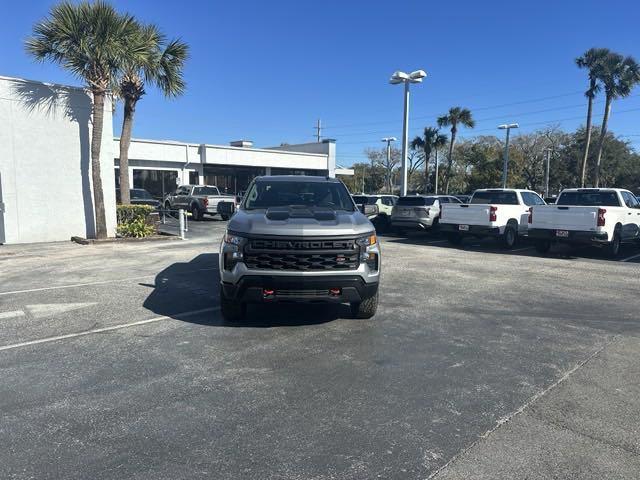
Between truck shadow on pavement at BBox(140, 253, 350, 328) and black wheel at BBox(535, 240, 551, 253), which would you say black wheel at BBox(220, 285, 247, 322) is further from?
black wheel at BBox(535, 240, 551, 253)

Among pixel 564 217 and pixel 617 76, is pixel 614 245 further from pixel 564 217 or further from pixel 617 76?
pixel 617 76

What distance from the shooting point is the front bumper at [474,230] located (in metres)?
14.5

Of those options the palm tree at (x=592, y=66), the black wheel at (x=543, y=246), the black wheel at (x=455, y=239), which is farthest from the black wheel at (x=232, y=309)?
the palm tree at (x=592, y=66)

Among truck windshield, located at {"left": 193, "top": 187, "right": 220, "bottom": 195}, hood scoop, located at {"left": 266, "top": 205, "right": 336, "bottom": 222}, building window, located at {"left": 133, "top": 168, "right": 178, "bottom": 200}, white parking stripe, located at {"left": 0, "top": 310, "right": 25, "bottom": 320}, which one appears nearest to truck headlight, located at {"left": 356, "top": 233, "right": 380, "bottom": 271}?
hood scoop, located at {"left": 266, "top": 205, "right": 336, "bottom": 222}

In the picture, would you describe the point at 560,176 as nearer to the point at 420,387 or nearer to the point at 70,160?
the point at 70,160

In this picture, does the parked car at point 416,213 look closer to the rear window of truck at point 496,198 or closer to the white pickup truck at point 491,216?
the white pickup truck at point 491,216

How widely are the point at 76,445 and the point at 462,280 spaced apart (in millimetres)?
7697

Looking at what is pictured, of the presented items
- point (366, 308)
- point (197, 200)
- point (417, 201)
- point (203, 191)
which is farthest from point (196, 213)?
point (366, 308)

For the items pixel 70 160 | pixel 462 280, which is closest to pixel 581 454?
pixel 462 280

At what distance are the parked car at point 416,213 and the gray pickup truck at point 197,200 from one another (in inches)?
320

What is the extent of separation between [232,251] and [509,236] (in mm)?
11465

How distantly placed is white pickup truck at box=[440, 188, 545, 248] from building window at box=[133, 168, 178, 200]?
2219 centimetres

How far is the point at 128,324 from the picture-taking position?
248 inches

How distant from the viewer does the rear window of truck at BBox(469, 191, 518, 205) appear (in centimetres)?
1536
